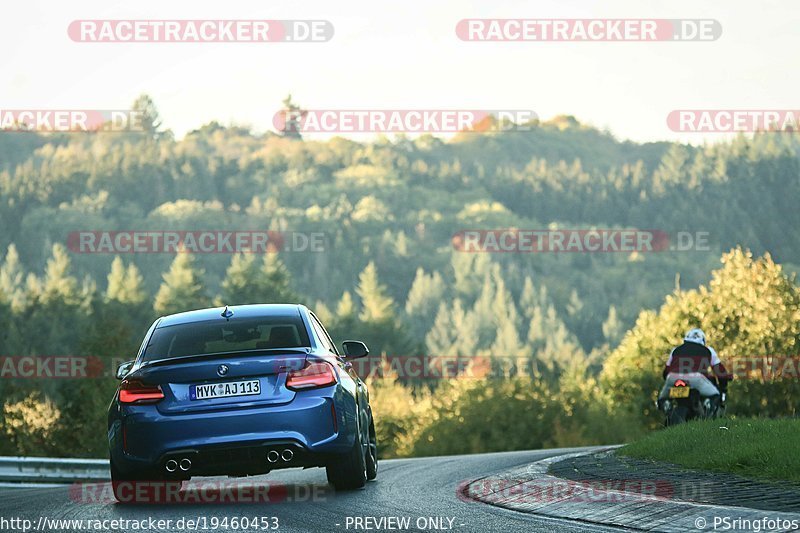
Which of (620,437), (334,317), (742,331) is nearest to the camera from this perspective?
(742,331)

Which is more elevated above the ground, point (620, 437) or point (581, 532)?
point (581, 532)


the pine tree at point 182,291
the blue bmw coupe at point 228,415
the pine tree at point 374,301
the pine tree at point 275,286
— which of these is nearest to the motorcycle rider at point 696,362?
the blue bmw coupe at point 228,415

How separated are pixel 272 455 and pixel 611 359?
6270cm

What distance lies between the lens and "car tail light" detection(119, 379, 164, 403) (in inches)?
424

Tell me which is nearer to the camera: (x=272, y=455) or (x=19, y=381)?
(x=272, y=455)

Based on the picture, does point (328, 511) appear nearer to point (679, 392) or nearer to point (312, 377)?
point (312, 377)

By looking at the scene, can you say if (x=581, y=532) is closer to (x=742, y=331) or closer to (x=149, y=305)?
(x=742, y=331)

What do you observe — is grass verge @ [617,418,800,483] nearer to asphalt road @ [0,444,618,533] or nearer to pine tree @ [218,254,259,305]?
asphalt road @ [0,444,618,533]

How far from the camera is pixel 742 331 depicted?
69.4 meters

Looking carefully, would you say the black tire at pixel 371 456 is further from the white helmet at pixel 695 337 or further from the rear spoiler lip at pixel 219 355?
the white helmet at pixel 695 337

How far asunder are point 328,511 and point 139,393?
5.79 feet

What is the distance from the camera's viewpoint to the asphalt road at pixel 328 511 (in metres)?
9.28

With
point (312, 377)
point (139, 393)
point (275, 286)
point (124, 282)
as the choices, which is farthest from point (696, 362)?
point (124, 282)

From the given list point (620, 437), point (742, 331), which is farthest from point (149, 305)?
point (742, 331)
